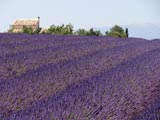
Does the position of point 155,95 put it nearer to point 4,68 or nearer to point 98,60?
point 4,68

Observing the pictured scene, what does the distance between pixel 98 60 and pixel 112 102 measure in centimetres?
554

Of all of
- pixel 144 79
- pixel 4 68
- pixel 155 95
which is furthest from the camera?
pixel 4 68

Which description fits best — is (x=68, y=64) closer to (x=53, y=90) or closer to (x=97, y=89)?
(x=53, y=90)

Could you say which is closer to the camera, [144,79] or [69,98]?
[69,98]

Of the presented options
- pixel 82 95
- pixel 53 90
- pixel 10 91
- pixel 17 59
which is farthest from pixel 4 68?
pixel 82 95

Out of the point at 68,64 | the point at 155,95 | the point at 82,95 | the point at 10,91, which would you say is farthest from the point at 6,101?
the point at 68,64

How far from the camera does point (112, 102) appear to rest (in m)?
5.80

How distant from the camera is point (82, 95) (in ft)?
19.4

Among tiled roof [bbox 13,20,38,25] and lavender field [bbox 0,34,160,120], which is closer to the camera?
lavender field [bbox 0,34,160,120]

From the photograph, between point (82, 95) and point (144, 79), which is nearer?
point (82, 95)

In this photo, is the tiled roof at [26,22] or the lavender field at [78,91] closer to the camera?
the lavender field at [78,91]

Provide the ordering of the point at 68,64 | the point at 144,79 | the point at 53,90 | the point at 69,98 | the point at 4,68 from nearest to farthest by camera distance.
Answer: the point at 69,98
the point at 53,90
the point at 144,79
the point at 4,68
the point at 68,64

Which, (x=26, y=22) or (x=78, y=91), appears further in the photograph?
(x=26, y=22)

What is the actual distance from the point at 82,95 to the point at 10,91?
95cm
